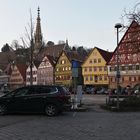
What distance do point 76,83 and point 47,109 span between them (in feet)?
30.7

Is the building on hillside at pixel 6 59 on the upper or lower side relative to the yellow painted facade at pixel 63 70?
upper

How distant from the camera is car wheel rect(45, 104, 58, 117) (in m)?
21.6

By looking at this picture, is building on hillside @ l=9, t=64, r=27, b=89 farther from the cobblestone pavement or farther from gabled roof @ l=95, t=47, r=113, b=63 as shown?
the cobblestone pavement

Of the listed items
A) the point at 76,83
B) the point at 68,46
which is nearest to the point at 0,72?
the point at 68,46

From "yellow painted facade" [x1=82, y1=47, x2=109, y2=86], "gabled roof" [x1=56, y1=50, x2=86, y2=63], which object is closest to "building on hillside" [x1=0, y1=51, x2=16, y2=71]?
"gabled roof" [x1=56, y1=50, x2=86, y2=63]

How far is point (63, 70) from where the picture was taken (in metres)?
110

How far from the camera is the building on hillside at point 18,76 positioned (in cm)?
13138

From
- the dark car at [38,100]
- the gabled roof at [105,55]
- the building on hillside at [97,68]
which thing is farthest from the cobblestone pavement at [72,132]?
the gabled roof at [105,55]

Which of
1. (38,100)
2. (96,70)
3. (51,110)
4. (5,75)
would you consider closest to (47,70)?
(96,70)

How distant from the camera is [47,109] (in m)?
21.8

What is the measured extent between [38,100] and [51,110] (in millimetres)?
971

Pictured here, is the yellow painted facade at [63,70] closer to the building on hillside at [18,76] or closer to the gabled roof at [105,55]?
the gabled roof at [105,55]

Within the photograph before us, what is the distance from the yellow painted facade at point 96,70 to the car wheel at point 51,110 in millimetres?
76307

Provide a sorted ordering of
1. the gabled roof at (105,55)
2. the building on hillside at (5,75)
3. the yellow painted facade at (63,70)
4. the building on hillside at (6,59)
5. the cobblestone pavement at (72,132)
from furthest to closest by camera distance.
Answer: the building on hillside at (6,59) < the building on hillside at (5,75) < the yellow painted facade at (63,70) < the gabled roof at (105,55) < the cobblestone pavement at (72,132)
